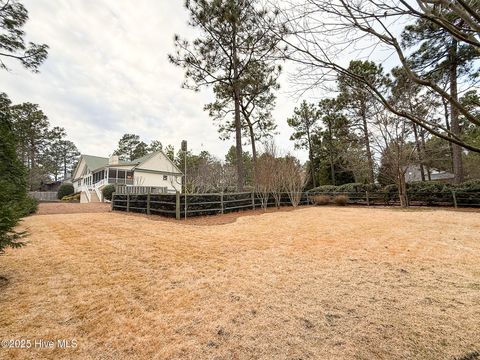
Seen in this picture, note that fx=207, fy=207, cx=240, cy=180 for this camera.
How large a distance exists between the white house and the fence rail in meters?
11.0

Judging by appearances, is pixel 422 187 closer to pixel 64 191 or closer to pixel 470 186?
pixel 470 186

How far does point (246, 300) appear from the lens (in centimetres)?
219

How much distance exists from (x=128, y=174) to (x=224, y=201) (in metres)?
16.8

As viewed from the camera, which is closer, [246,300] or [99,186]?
[246,300]

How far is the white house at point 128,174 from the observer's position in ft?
70.9

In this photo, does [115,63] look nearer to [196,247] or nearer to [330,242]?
[196,247]

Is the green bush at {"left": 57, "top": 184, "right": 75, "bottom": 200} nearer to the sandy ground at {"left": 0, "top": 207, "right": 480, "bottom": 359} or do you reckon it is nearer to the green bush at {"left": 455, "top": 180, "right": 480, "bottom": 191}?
the sandy ground at {"left": 0, "top": 207, "right": 480, "bottom": 359}

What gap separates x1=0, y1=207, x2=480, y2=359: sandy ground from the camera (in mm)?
1500

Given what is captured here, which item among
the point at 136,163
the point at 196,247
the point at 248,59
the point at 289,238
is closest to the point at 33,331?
the point at 196,247

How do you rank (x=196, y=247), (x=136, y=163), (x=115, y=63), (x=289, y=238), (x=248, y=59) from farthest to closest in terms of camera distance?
(x=136, y=163)
(x=248, y=59)
(x=115, y=63)
(x=289, y=238)
(x=196, y=247)

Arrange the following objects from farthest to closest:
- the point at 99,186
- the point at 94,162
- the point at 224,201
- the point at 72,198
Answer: the point at 94,162
the point at 72,198
the point at 99,186
the point at 224,201

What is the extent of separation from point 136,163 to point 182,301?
76.8 ft

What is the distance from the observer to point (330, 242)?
14.9ft

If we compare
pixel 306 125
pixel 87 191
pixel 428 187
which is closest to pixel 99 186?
pixel 87 191
